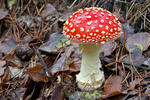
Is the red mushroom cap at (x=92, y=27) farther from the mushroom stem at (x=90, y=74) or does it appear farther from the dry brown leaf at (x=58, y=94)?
the dry brown leaf at (x=58, y=94)

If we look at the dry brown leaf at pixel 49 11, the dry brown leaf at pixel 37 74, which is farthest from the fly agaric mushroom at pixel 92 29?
the dry brown leaf at pixel 49 11

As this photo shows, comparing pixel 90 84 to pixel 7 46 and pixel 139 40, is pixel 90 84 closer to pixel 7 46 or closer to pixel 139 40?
pixel 139 40

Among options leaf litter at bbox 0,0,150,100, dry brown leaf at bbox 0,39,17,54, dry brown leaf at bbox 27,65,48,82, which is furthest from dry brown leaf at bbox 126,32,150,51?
dry brown leaf at bbox 0,39,17,54

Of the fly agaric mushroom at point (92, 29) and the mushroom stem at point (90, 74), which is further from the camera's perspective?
the mushroom stem at point (90, 74)

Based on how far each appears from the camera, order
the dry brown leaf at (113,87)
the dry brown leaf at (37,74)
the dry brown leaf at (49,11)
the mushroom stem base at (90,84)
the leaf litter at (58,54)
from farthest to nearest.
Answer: the dry brown leaf at (49,11) → the dry brown leaf at (37,74) → the mushroom stem base at (90,84) → the leaf litter at (58,54) → the dry brown leaf at (113,87)

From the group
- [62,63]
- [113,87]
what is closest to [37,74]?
[62,63]

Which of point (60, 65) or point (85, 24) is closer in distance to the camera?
point (85, 24)

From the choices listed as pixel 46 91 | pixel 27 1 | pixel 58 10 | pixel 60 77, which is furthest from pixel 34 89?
pixel 27 1

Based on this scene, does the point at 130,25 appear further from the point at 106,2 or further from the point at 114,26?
the point at 114,26
